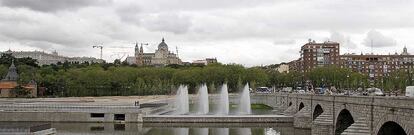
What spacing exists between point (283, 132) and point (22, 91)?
73.1 meters

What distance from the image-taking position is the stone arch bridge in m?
29.8

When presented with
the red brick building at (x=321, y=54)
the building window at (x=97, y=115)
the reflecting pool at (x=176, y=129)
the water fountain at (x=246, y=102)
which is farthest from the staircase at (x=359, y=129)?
the red brick building at (x=321, y=54)

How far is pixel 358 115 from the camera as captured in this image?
130 feet

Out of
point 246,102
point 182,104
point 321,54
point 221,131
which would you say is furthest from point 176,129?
point 321,54

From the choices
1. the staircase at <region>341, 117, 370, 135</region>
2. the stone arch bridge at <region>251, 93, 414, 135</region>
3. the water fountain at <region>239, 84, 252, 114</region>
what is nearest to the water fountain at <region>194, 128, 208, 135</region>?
the stone arch bridge at <region>251, 93, 414, 135</region>

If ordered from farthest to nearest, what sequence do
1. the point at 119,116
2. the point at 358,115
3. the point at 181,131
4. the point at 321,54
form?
the point at 321,54
the point at 119,116
the point at 181,131
the point at 358,115

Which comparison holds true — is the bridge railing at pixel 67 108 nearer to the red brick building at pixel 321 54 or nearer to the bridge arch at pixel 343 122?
→ the bridge arch at pixel 343 122

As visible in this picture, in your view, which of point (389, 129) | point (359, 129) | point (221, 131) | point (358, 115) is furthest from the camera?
point (221, 131)

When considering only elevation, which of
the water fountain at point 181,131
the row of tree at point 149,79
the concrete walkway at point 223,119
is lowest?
the water fountain at point 181,131

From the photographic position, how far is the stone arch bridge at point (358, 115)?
29.8 metres

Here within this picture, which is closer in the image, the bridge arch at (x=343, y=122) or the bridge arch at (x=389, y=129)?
the bridge arch at (x=389, y=129)

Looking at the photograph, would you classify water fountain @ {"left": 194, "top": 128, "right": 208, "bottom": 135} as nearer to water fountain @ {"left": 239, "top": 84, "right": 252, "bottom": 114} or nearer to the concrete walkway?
the concrete walkway

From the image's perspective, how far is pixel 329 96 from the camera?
49.7m

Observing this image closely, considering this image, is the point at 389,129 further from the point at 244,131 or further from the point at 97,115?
the point at 97,115
